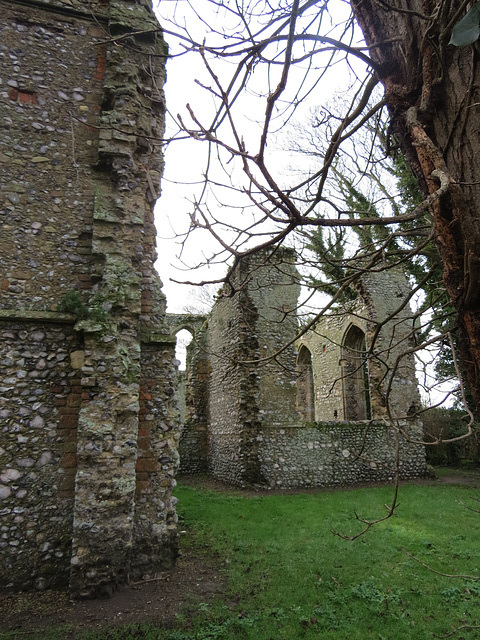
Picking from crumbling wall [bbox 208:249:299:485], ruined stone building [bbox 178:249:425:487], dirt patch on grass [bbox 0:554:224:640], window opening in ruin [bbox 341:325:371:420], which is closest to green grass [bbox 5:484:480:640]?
dirt patch on grass [bbox 0:554:224:640]

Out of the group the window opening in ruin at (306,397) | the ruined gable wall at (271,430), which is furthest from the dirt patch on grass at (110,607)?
the window opening in ruin at (306,397)

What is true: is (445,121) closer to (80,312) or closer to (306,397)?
(80,312)

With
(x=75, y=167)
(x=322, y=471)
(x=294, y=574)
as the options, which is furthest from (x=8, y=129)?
(x=322, y=471)

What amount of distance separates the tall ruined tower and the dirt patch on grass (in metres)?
0.16

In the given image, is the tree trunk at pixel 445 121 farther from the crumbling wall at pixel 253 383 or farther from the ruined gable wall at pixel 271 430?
the crumbling wall at pixel 253 383

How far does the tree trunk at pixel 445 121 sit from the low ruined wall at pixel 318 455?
1004 cm

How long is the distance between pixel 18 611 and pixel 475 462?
16357 mm

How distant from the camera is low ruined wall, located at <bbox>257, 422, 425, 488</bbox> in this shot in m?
11.3

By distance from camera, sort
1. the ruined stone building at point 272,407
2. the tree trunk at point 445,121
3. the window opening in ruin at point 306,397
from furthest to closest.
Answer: the window opening in ruin at point 306,397 → the ruined stone building at point 272,407 → the tree trunk at point 445,121

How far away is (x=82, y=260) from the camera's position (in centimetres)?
527

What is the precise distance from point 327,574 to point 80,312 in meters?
4.27

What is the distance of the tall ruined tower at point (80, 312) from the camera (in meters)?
4.40

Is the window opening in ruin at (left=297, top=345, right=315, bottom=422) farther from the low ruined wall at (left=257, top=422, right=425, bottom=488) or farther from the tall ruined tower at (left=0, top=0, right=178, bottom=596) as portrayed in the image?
the tall ruined tower at (left=0, top=0, right=178, bottom=596)

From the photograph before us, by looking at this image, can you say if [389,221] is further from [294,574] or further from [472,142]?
[294,574]
